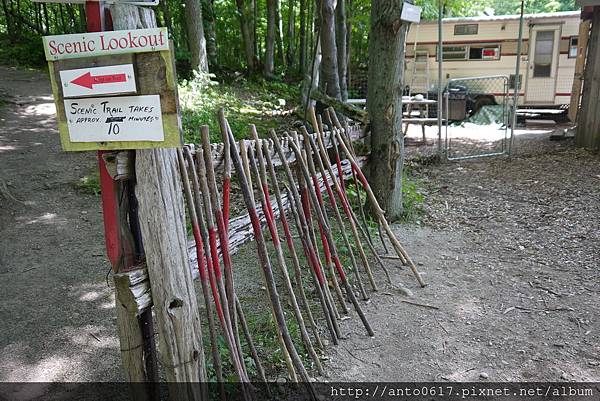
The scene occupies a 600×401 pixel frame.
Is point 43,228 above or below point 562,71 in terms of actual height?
below

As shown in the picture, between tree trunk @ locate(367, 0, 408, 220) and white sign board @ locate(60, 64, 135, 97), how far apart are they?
3777 millimetres

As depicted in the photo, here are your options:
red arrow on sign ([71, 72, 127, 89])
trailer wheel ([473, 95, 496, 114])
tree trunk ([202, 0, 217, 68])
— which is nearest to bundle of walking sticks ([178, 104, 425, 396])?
red arrow on sign ([71, 72, 127, 89])

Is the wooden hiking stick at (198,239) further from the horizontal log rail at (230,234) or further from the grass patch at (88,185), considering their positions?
the grass patch at (88,185)

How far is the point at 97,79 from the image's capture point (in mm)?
1925

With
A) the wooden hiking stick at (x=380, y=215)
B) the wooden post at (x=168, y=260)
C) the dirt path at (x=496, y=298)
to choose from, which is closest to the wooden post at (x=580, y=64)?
the dirt path at (x=496, y=298)

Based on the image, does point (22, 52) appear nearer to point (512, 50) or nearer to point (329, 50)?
point (329, 50)

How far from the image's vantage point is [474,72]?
14.2 m

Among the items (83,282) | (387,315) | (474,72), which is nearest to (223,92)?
(474,72)

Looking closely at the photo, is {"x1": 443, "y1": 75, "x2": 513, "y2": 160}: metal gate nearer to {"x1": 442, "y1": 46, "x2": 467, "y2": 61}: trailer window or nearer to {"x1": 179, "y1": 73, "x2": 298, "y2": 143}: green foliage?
{"x1": 442, "y1": 46, "x2": 467, "y2": 61}: trailer window

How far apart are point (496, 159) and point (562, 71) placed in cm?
606

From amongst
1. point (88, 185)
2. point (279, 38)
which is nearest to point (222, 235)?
point (88, 185)

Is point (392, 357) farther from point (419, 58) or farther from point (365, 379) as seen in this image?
point (419, 58)

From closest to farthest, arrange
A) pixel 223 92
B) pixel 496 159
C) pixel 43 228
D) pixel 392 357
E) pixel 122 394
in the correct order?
1. pixel 122 394
2. pixel 392 357
3. pixel 43 228
4. pixel 496 159
5. pixel 223 92

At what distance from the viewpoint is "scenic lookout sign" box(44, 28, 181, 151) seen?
74.5 inches
